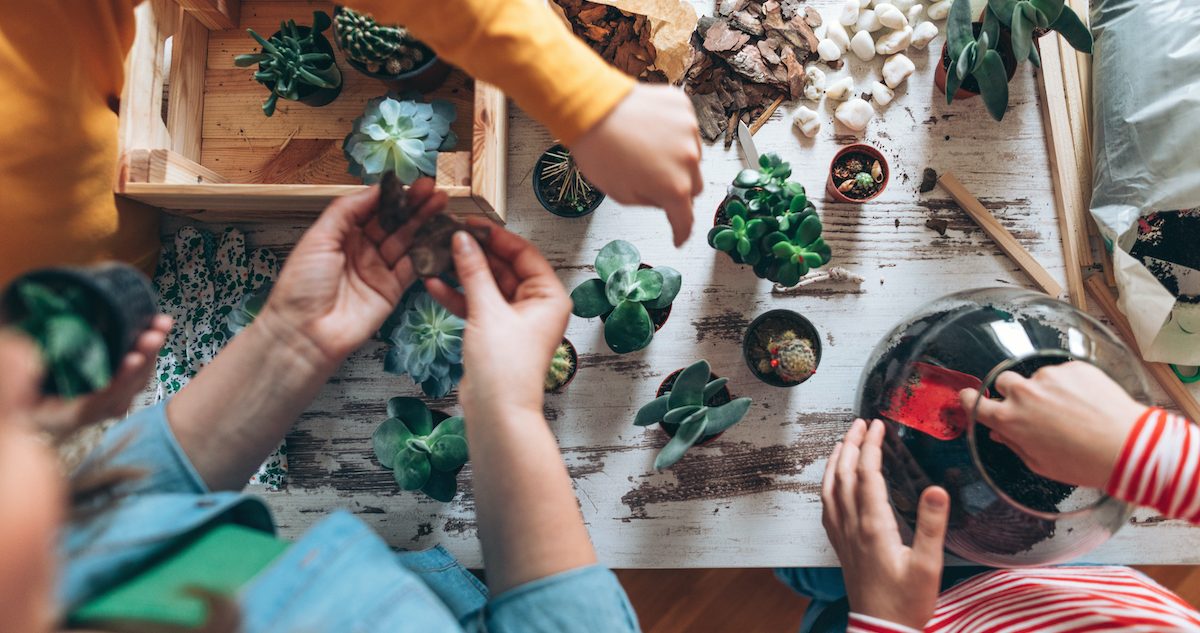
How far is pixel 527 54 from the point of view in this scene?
0.65m

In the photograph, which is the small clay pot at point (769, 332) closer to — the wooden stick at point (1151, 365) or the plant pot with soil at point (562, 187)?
the plant pot with soil at point (562, 187)

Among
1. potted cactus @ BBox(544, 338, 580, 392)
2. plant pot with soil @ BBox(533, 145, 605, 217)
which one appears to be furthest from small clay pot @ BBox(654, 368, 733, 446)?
plant pot with soil @ BBox(533, 145, 605, 217)

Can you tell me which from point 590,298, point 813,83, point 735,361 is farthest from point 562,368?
point 813,83

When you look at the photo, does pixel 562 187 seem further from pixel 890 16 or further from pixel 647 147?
pixel 890 16

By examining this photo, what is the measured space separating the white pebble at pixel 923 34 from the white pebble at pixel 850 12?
92 mm

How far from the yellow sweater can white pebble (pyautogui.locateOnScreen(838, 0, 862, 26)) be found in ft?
1.69

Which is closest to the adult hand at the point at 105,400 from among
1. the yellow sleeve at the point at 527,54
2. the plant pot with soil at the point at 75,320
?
the plant pot with soil at the point at 75,320

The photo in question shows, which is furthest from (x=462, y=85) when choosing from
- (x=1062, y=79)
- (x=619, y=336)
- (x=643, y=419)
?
(x=1062, y=79)

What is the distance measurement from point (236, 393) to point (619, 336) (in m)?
0.47

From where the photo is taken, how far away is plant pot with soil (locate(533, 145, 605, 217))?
0.98m

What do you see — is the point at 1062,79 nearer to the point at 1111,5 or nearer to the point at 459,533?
the point at 1111,5

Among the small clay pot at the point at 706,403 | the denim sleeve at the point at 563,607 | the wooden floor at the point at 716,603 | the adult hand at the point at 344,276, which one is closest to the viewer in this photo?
the denim sleeve at the point at 563,607

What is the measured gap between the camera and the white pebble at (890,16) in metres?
A: 0.98

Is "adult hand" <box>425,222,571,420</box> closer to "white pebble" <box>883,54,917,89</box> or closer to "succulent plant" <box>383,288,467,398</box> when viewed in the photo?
"succulent plant" <box>383,288,467,398</box>
